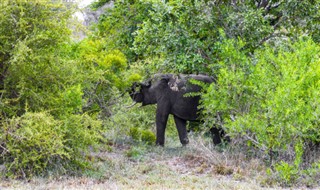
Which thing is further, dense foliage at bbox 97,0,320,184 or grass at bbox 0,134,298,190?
dense foliage at bbox 97,0,320,184

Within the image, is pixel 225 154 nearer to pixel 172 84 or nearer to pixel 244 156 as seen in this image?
pixel 244 156

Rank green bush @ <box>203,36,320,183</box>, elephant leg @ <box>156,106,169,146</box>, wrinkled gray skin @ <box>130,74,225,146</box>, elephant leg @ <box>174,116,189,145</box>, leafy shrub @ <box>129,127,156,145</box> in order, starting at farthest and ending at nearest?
leafy shrub @ <box>129,127,156,145</box> → elephant leg @ <box>174,116,189,145</box> → elephant leg @ <box>156,106,169,146</box> → wrinkled gray skin @ <box>130,74,225,146</box> → green bush @ <box>203,36,320,183</box>

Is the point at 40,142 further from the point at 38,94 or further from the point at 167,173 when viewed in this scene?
the point at 167,173

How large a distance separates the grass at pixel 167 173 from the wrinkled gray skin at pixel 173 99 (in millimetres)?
2075

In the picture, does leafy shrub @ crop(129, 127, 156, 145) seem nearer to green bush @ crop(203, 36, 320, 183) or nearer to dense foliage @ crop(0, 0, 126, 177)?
green bush @ crop(203, 36, 320, 183)

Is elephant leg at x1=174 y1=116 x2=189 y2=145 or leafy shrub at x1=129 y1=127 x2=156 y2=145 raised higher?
elephant leg at x1=174 y1=116 x2=189 y2=145

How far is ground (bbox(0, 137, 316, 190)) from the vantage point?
9.23 metres

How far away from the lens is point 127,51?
17953 mm

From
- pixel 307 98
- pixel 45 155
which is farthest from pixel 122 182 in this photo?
pixel 307 98

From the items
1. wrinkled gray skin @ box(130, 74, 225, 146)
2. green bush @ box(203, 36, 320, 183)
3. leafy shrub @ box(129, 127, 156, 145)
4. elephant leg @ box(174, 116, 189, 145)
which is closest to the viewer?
green bush @ box(203, 36, 320, 183)

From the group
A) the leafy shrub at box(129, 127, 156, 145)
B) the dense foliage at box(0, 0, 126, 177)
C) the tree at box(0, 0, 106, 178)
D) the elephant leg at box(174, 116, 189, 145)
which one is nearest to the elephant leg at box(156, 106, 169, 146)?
the elephant leg at box(174, 116, 189, 145)

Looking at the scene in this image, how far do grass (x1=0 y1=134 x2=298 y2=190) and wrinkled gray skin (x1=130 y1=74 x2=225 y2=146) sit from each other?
2.08 m

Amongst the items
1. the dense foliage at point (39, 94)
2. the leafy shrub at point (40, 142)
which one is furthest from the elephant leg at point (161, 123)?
the leafy shrub at point (40, 142)

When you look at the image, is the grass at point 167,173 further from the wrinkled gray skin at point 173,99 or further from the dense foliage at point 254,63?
the wrinkled gray skin at point 173,99
